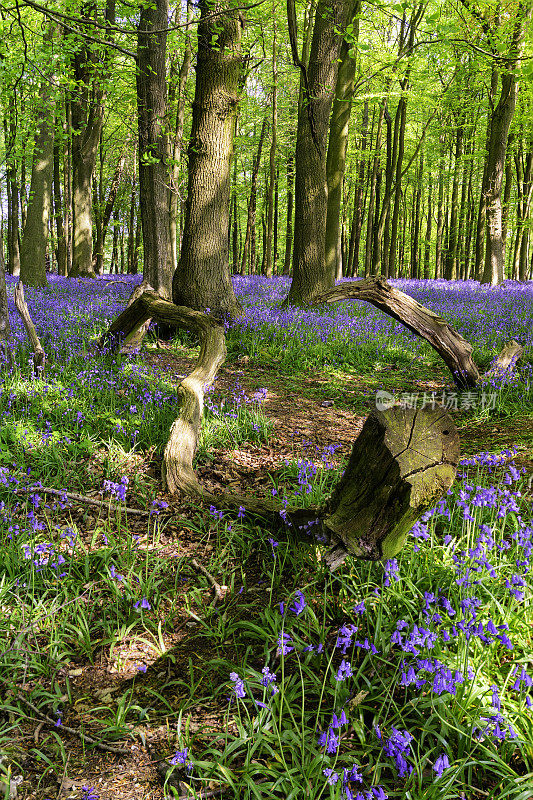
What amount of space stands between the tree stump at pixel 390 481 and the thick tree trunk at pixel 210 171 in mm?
6046

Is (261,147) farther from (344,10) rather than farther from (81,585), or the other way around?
(81,585)

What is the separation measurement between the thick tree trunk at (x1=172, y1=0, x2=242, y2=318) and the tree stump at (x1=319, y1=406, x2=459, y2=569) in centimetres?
605

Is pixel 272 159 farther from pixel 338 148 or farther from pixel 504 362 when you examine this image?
pixel 504 362

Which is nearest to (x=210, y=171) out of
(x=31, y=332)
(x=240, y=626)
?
(x=31, y=332)

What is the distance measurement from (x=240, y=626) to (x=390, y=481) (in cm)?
113

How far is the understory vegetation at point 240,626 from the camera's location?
6.12 ft

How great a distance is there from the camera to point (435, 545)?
290cm

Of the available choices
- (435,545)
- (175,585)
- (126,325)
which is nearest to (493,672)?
(435,545)

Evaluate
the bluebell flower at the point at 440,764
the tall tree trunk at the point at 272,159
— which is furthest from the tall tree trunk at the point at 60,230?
the bluebell flower at the point at 440,764

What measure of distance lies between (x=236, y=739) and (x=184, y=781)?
0.23 metres

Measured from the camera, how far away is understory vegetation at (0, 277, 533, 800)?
1864mm

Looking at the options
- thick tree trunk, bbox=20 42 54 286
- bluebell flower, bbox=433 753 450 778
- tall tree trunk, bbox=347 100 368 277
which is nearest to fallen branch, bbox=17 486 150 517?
bluebell flower, bbox=433 753 450 778

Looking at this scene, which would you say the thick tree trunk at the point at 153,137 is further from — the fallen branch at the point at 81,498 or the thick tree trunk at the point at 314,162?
the fallen branch at the point at 81,498

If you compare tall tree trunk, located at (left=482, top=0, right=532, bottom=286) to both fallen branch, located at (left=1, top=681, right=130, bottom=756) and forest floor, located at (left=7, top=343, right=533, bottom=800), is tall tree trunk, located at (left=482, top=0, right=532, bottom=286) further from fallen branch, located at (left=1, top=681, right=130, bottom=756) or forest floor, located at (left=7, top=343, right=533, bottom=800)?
fallen branch, located at (left=1, top=681, right=130, bottom=756)
